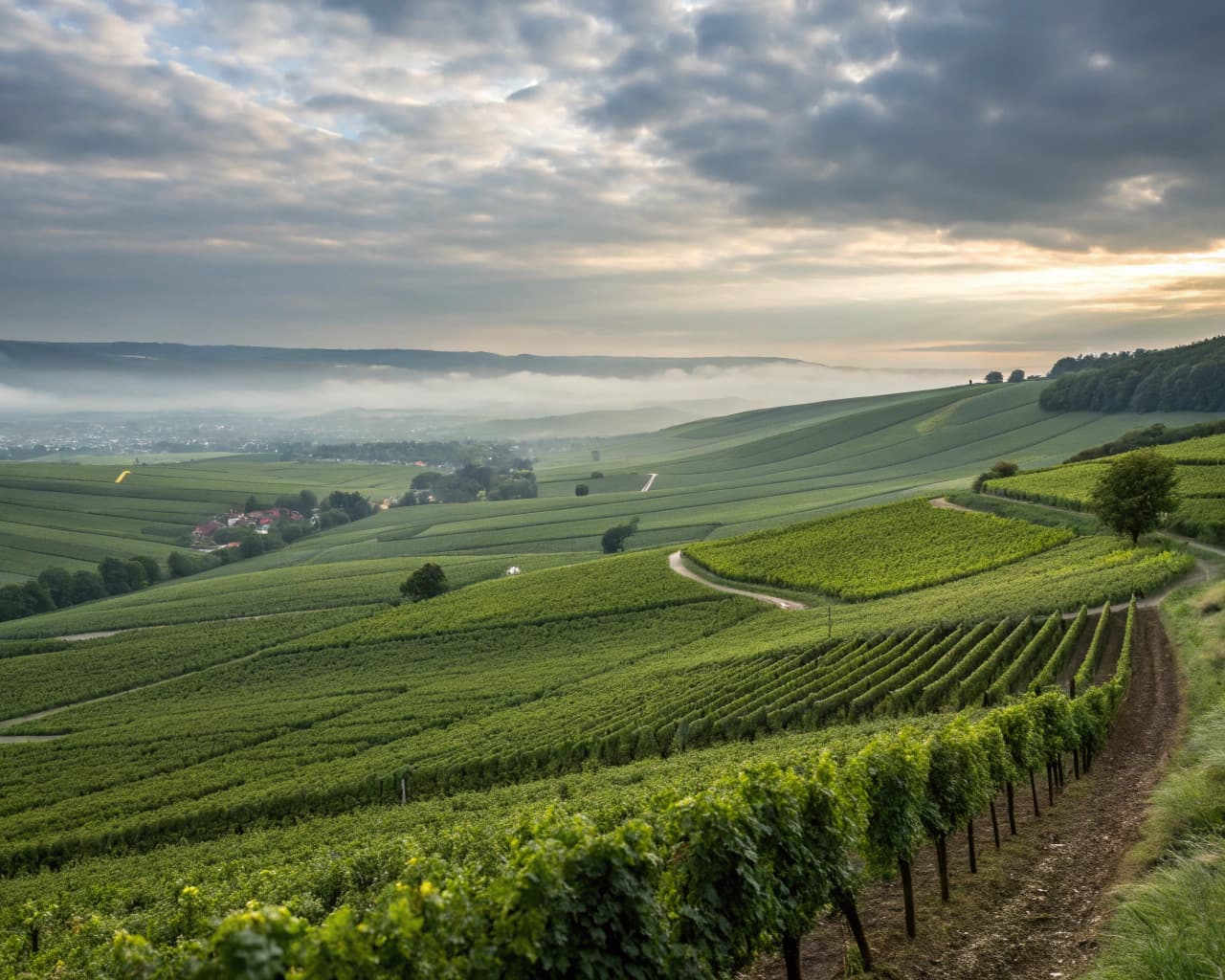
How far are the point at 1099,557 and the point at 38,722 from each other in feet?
264

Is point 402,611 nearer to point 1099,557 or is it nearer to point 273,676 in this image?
point 273,676

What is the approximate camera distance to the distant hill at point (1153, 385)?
160625mm

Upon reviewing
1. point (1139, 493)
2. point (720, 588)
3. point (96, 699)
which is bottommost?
point (96, 699)

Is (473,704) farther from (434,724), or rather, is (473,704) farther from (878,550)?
(878,550)

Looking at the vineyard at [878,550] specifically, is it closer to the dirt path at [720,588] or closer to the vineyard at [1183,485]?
the dirt path at [720,588]

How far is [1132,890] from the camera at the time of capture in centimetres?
1415

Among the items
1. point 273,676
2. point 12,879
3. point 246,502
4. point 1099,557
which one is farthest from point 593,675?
point 246,502

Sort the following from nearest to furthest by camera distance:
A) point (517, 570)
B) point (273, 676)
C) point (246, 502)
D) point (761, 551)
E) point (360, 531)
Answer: point (273, 676)
point (761, 551)
point (517, 570)
point (360, 531)
point (246, 502)

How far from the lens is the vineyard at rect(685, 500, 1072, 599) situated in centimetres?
6831

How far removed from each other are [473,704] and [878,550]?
43880 millimetres

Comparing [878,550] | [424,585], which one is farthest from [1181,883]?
[424,585]

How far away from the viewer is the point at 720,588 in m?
75.8

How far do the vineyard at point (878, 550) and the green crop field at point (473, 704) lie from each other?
38 cm

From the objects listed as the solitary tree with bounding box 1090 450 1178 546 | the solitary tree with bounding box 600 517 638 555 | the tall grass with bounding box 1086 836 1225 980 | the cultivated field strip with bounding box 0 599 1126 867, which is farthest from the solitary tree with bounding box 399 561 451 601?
the tall grass with bounding box 1086 836 1225 980
